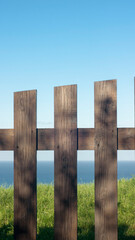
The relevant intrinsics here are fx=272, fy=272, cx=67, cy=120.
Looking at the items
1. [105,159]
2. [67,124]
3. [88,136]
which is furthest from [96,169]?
[67,124]

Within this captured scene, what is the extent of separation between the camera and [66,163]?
286cm

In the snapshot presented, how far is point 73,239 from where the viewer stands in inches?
114

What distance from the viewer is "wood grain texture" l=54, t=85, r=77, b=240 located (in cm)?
286

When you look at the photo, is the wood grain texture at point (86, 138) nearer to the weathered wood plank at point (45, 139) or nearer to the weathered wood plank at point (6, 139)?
the weathered wood plank at point (45, 139)

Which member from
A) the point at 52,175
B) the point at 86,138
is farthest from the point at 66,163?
the point at 52,175

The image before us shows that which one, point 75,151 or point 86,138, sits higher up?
point 86,138

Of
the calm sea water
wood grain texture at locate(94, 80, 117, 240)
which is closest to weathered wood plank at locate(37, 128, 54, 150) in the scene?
wood grain texture at locate(94, 80, 117, 240)

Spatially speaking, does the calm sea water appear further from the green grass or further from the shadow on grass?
the shadow on grass

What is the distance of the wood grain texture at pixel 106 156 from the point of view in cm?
284

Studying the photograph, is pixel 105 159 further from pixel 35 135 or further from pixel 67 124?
pixel 35 135

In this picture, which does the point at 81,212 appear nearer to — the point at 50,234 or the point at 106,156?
the point at 50,234

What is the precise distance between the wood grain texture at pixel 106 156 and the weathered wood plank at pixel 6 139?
0.96 m

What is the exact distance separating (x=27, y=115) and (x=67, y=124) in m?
0.47

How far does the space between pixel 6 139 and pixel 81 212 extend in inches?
107
